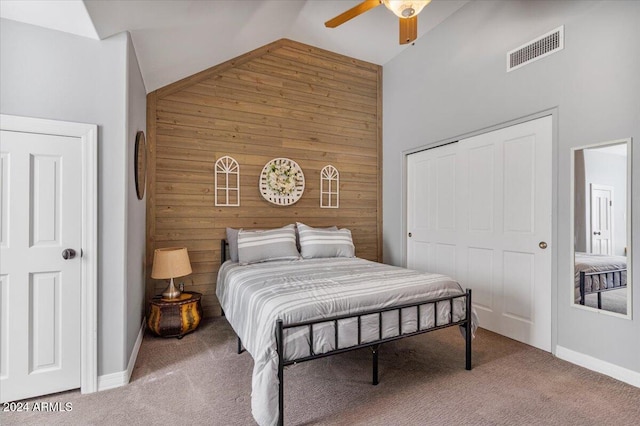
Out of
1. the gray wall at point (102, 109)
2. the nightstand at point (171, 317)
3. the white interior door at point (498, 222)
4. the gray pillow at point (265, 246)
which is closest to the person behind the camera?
the gray wall at point (102, 109)

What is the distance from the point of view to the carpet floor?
1.87 metres

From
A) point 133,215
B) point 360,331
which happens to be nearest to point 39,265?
point 133,215

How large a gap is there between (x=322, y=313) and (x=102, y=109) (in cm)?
196

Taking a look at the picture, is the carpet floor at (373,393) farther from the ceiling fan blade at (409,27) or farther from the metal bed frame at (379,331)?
the ceiling fan blade at (409,27)

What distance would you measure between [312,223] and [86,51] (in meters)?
2.84

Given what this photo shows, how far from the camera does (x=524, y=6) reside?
9.60 ft

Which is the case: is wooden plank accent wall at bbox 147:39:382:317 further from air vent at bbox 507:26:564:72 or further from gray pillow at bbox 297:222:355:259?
air vent at bbox 507:26:564:72

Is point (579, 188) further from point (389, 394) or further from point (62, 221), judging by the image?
point (62, 221)

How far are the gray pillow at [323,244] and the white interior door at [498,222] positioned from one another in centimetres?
112

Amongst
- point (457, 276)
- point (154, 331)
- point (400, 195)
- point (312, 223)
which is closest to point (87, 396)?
point (154, 331)

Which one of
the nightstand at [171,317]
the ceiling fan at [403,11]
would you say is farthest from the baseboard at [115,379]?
the ceiling fan at [403,11]

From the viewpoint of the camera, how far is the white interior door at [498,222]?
2852 millimetres

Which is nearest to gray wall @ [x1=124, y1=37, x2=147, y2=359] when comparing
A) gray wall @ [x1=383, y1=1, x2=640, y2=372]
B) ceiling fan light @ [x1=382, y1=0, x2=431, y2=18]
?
ceiling fan light @ [x1=382, y1=0, x2=431, y2=18]

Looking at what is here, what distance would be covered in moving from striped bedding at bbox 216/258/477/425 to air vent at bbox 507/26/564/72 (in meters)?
2.13
